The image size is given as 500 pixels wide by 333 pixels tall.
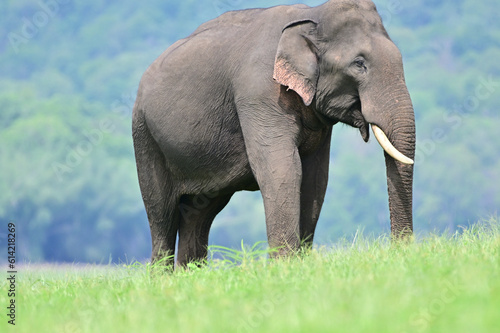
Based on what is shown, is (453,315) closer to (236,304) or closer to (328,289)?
(328,289)

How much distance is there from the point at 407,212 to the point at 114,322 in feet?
10.7

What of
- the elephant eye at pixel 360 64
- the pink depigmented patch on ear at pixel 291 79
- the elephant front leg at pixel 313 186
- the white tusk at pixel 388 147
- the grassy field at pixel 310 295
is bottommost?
the grassy field at pixel 310 295

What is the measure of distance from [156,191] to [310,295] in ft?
14.1

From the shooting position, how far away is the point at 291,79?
716 centimetres

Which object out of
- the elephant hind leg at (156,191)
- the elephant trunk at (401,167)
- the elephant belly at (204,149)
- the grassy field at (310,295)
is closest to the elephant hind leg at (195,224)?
the elephant hind leg at (156,191)

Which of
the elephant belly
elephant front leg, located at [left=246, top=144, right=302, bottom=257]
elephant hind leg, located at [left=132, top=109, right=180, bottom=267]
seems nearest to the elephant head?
elephant front leg, located at [left=246, top=144, right=302, bottom=257]

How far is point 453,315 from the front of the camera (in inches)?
159

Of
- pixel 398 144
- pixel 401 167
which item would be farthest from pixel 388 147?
pixel 401 167

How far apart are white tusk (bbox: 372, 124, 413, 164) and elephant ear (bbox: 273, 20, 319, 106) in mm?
661

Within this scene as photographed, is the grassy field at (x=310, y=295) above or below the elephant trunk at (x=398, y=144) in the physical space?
below

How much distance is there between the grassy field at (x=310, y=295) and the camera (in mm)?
4074

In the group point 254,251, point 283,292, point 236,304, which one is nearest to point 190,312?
point 236,304

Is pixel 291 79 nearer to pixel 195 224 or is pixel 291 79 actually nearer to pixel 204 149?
pixel 204 149

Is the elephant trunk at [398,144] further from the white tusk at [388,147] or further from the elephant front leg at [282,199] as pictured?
the elephant front leg at [282,199]
